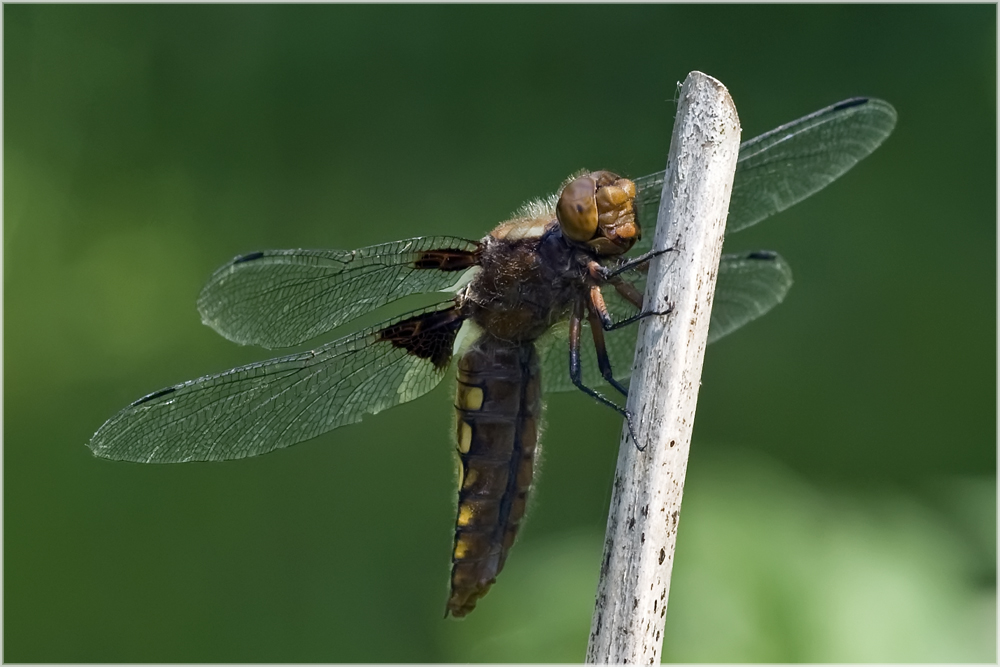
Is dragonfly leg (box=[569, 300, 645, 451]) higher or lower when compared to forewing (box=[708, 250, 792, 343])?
lower

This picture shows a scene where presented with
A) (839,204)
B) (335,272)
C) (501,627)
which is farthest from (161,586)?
(839,204)

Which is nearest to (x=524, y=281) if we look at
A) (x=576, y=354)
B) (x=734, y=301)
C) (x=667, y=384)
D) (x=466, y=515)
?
(x=576, y=354)

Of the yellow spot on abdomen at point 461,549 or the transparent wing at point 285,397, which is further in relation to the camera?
the yellow spot on abdomen at point 461,549

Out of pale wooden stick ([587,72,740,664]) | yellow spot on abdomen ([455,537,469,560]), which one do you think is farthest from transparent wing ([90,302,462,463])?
pale wooden stick ([587,72,740,664])

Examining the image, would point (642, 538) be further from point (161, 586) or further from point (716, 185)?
point (161, 586)

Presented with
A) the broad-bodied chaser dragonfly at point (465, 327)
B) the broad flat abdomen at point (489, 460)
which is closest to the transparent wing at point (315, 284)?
the broad-bodied chaser dragonfly at point (465, 327)

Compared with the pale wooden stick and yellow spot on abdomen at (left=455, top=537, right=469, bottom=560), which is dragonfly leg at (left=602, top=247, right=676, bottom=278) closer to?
the pale wooden stick

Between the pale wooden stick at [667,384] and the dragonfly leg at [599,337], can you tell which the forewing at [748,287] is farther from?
the pale wooden stick at [667,384]
